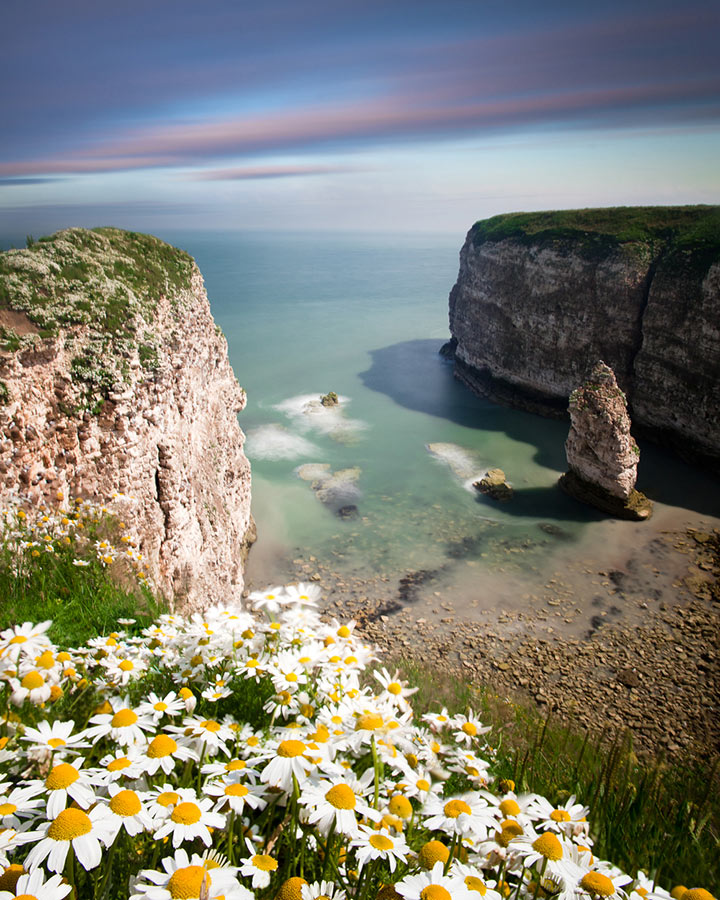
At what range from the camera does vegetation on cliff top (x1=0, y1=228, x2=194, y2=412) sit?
1233 centimetres

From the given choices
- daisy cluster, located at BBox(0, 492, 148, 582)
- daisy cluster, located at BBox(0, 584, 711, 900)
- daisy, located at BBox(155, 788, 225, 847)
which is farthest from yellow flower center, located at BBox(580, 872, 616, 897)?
daisy cluster, located at BBox(0, 492, 148, 582)

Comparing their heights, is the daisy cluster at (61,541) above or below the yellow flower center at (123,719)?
below

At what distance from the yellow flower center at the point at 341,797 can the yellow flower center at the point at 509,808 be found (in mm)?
752

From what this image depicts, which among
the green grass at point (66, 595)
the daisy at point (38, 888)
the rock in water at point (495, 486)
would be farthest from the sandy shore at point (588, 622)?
the daisy at point (38, 888)

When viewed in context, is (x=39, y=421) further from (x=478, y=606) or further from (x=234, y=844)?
(x=478, y=606)

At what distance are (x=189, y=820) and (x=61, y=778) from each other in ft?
1.59

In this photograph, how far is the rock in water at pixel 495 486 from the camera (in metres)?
31.9

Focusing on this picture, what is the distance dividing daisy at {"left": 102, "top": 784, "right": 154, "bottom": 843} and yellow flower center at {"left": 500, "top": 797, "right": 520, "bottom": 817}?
60.0 inches

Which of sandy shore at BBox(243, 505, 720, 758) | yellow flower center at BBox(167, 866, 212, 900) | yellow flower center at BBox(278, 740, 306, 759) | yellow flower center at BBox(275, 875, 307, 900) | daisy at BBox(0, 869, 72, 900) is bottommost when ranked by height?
sandy shore at BBox(243, 505, 720, 758)

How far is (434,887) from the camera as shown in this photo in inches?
72.9

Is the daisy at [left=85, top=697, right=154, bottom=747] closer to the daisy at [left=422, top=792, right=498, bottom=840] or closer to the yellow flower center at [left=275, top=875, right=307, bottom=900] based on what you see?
the yellow flower center at [left=275, top=875, right=307, bottom=900]

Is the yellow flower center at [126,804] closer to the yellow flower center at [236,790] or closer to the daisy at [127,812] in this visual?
the daisy at [127,812]

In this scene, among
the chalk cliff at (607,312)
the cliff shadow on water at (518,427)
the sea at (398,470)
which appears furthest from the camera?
the chalk cliff at (607,312)

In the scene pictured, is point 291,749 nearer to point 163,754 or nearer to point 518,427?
point 163,754
